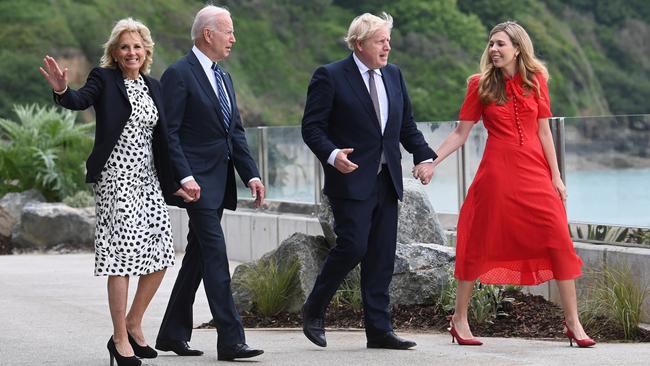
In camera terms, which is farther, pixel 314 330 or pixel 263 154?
pixel 263 154

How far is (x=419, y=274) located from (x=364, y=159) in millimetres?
1779

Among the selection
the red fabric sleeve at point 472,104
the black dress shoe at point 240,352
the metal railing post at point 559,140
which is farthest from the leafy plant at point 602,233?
the black dress shoe at point 240,352

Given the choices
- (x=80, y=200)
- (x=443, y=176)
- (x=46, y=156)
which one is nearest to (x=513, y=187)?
(x=443, y=176)

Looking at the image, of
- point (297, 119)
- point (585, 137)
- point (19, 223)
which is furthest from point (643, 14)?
point (585, 137)

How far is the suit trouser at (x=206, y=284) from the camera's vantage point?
24.2 feet

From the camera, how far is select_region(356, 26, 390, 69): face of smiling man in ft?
25.0

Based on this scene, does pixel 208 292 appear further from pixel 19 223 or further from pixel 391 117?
pixel 19 223

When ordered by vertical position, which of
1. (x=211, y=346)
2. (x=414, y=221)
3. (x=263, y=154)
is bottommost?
(x=211, y=346)

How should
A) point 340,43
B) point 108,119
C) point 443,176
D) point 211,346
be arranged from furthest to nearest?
point 340,43 → point 443,176 → point 211,346 → point 108,119

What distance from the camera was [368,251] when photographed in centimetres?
780

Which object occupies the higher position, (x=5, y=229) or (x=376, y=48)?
(x=376, y=48)

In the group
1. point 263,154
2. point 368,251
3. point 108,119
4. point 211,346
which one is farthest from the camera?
point 263,154

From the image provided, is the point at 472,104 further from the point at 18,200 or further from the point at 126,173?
the point at 18,200

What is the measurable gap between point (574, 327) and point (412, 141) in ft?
4.27
